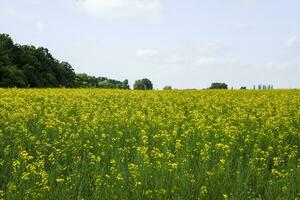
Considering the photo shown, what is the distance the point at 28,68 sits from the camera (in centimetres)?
6306

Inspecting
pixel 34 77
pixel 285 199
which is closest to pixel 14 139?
pixel 285 199

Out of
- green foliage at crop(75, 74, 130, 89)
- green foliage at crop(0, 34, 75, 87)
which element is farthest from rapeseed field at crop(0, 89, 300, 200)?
green foliage at crop(75, 74, 130, 89)

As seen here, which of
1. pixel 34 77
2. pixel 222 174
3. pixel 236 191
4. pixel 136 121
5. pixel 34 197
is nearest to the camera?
pixel 34 197

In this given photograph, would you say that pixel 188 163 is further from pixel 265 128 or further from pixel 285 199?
pixel 265 128

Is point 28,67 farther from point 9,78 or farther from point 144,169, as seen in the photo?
point 144,169

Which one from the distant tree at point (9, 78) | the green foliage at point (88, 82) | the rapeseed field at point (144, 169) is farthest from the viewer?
the green foliage at point (88, 82)

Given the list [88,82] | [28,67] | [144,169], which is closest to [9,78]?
[28,67]

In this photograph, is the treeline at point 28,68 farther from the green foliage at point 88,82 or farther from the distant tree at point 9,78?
the green foliage at point 88,82

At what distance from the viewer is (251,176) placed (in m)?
9.11

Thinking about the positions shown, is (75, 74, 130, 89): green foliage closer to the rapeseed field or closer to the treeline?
the treeline

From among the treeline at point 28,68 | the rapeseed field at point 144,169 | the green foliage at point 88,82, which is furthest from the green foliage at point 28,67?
the rapeseed field at point 144,169

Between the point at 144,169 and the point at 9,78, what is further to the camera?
the point at 9,78

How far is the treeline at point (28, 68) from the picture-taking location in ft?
185

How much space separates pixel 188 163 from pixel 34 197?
3356 mm
